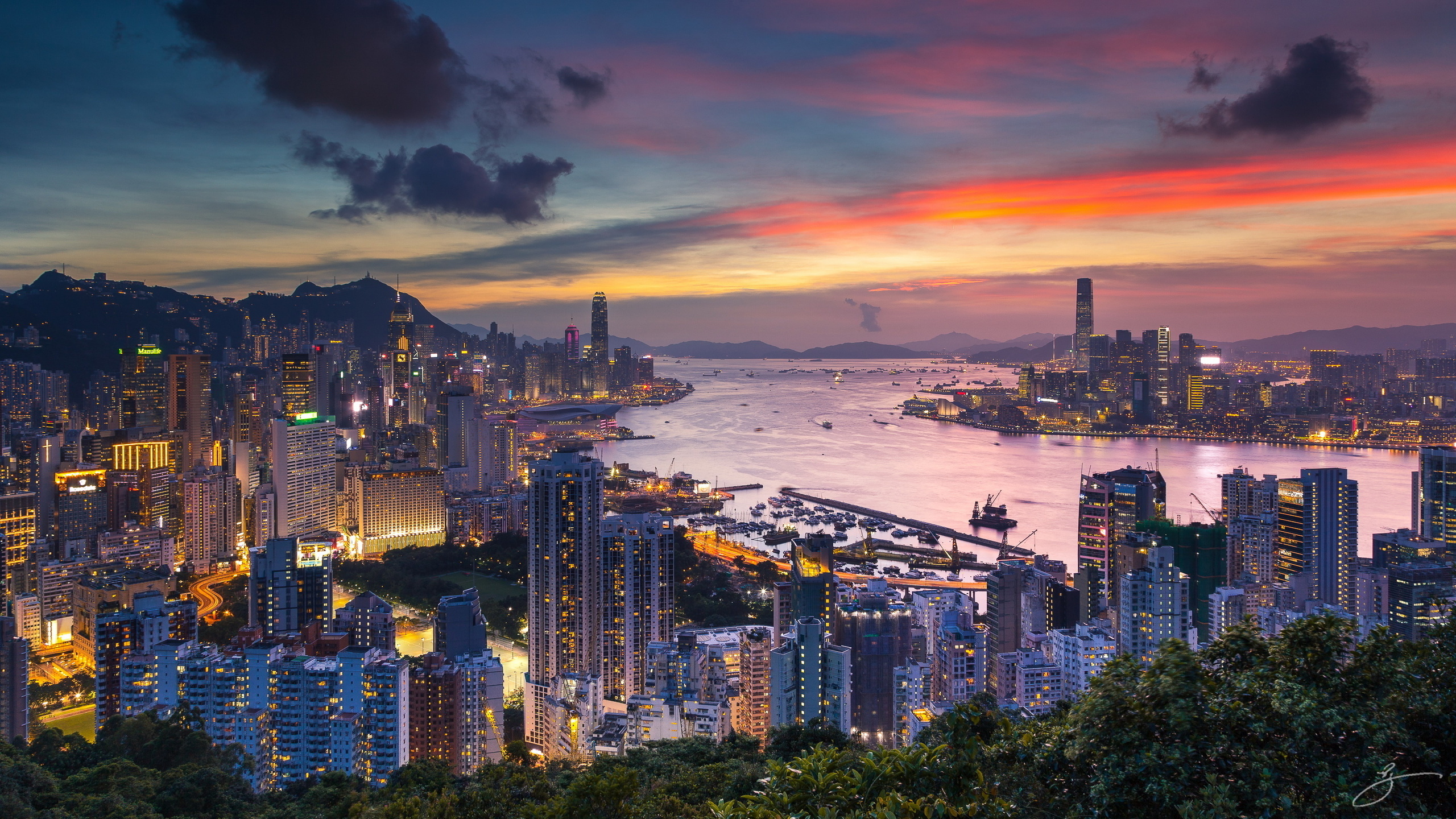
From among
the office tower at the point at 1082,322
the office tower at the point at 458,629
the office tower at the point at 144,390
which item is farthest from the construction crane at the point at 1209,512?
the office tower at the point at 1082,322

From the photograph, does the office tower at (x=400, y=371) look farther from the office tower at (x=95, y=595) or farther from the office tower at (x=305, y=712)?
the office tower at (x=305, y=712)

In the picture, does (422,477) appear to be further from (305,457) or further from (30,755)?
(30,755)

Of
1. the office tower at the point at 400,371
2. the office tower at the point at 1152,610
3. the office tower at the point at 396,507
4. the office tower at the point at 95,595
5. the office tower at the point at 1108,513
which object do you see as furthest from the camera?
the office tower at the point at 400,371

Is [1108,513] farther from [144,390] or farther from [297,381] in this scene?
[144,390]

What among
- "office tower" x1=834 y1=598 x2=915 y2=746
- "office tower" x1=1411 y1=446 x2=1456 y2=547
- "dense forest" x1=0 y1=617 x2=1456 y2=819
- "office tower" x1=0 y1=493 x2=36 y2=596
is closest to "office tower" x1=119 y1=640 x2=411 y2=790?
"office tower" x1=834 y1=598 x2=915 y2=746

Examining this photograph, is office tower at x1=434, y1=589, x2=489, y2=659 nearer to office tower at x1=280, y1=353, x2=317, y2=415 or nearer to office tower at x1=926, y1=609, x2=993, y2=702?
office tower at x1=926, y1=609, x2=993, y2=702
